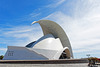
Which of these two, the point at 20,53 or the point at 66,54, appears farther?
the point at 66,54

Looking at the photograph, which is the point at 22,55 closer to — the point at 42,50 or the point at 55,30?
the point at 42,50

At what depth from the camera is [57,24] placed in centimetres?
3059

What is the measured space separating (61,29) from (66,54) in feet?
28.6

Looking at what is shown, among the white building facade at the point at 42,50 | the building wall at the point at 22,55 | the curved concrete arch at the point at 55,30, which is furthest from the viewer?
the curved concrete arch at the point at 55,30

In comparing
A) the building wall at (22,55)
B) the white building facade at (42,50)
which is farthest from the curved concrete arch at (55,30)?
the building wall at (22,55)

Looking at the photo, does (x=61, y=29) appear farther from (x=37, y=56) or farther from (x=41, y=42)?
(x=37, y=56)

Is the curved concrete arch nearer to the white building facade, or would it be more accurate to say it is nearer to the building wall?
the white building facade

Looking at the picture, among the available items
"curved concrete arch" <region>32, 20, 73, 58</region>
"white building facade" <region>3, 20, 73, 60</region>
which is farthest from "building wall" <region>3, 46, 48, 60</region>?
"curved concrete arch" <region>32, 20, 73, 58</region>

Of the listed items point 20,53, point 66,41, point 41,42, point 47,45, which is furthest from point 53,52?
point 66,41

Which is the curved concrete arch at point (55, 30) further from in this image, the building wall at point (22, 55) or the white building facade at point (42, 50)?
the building wall at point (22, 55)

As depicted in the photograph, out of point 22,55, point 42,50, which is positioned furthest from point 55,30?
point 22,55

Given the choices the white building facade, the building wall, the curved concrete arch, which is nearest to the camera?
the building wall

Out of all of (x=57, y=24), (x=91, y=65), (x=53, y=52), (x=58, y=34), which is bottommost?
(x=91, y=65)

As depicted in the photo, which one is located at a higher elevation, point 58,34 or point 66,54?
point 58,34
